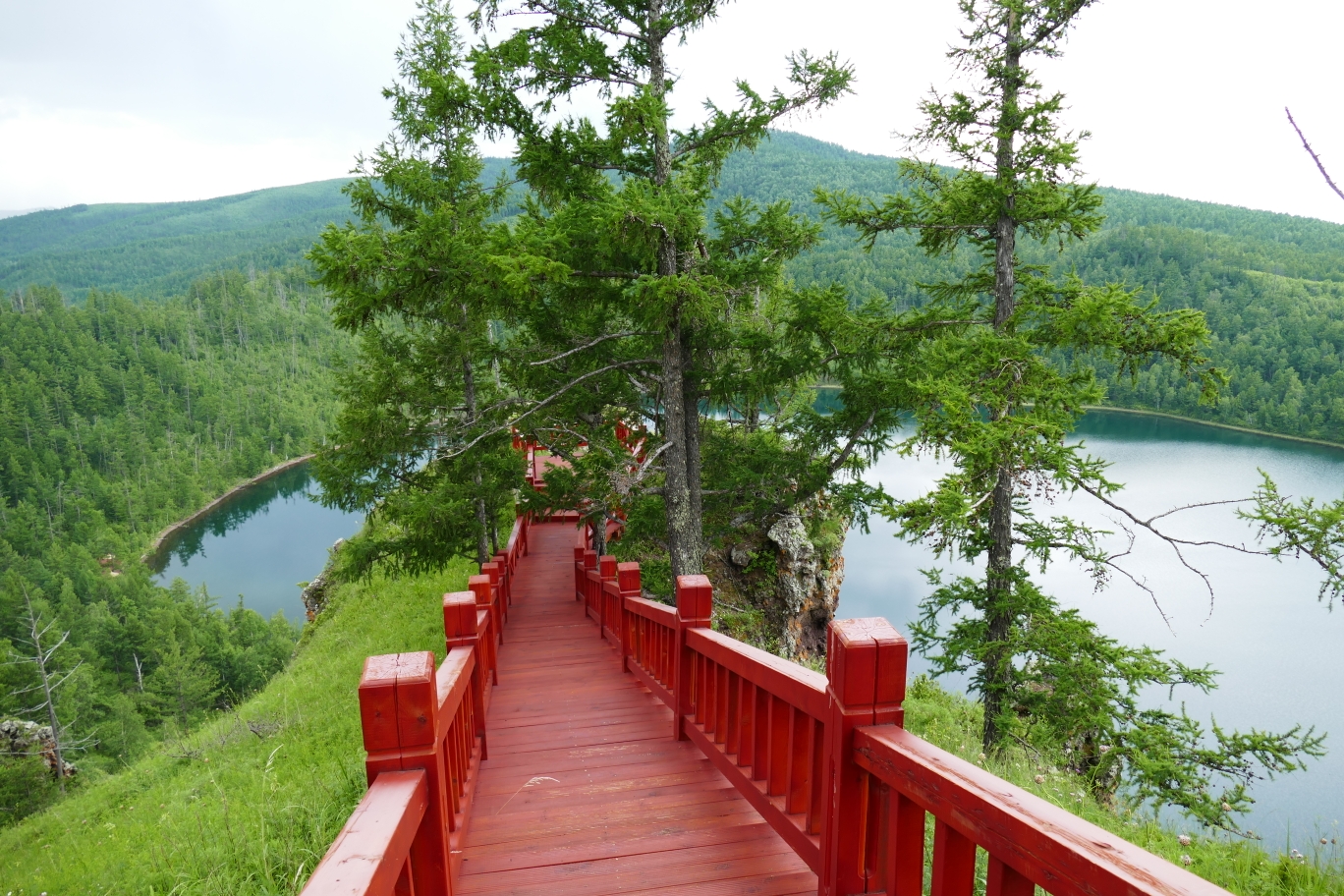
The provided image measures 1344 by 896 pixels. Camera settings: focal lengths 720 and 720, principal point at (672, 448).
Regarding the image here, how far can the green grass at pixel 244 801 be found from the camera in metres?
4.04

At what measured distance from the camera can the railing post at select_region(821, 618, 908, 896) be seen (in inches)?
81.2

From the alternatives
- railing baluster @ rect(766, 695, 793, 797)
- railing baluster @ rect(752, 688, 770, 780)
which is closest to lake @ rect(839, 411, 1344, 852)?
railing baluster @ rect(752, 688, 770, 780)

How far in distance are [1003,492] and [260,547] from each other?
2742 inches

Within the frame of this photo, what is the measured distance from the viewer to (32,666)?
36.0m

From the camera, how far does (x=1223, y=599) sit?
27703mm

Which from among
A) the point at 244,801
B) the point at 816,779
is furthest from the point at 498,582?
the point at 816,779

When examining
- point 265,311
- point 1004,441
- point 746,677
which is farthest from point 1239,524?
point 265,311

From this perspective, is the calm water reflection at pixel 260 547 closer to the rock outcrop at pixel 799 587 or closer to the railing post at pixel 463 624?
the rock outcrop at pixel 799 587

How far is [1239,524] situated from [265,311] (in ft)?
438

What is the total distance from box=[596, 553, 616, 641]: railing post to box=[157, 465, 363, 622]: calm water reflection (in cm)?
4797

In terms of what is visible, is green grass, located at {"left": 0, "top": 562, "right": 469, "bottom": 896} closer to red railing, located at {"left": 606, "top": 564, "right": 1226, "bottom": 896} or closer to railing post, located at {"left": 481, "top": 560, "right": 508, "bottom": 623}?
railing post, located at {"left": 481, "top": 560, "right": 508, "bottom": 623}

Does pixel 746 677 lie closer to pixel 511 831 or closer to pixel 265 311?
pixel 511 831

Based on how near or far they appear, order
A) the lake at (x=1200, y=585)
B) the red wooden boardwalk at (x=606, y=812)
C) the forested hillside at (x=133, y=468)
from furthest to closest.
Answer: the forested hillside at (x=133, y=468) → the lake at (x=1200, y=585) → the red wooden boardwalk at (x=606, y=812)

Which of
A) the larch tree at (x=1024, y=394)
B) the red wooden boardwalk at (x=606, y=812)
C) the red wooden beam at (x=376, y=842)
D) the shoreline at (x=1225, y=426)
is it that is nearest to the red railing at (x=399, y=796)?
the red wooden beam at (x=376, y=842)
